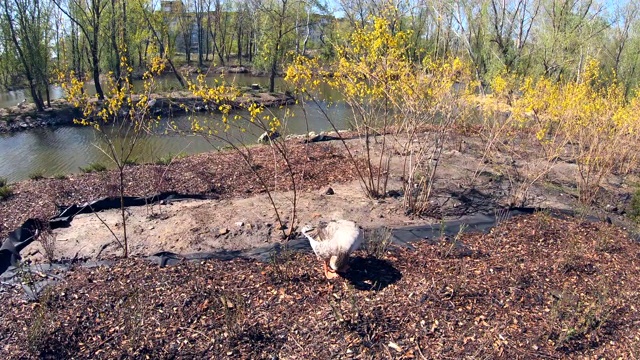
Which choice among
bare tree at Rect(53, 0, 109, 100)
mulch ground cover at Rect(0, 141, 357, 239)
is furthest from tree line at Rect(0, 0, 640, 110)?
mulch ground cover at Rect(0, 141, 357, 239)

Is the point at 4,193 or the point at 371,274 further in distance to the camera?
the point at 4,193

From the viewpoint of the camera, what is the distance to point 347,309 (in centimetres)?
350

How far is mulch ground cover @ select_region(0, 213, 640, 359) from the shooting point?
315cm

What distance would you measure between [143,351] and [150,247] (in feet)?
5.66

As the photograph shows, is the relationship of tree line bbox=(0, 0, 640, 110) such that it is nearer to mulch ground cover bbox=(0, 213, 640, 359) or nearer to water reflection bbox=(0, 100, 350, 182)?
water reflection bbox=(0, 100, 350, 182)

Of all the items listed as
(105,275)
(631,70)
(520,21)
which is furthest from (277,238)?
(631,70)

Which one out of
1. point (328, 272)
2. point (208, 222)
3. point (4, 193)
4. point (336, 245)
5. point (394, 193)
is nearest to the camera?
point (336, 245)

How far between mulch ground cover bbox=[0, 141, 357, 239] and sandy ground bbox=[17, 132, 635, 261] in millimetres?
511

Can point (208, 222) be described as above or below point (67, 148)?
above

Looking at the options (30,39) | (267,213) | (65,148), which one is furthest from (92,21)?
(267,213)

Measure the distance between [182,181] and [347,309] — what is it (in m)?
4.35

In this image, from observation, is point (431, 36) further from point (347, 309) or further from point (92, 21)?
point (347, 309)

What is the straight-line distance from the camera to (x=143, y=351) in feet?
10.1

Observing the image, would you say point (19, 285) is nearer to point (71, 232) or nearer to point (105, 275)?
point (105, 275)
